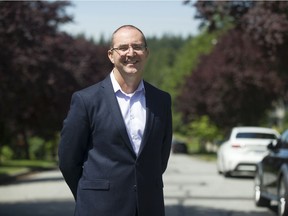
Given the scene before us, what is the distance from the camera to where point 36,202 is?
14.4 metres


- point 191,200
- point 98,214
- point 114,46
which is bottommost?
point 191,200

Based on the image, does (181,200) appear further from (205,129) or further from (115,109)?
(205,129)

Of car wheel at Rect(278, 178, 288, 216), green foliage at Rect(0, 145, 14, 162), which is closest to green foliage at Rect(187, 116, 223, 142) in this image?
green foliage at Rect(0, 145, 14, 162)

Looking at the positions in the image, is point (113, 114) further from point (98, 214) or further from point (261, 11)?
point (261, 11)

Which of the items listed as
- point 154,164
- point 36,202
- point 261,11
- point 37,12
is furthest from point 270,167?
point 37,12

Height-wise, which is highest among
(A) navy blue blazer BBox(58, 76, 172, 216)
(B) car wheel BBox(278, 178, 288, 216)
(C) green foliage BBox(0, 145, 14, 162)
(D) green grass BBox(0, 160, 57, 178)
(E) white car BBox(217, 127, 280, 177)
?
(A) navy blue blazer BBox(58, 76, 172, 216)

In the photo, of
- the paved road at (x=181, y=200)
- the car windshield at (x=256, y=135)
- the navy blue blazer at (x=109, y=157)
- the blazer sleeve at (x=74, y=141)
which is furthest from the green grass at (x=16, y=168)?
the navy blue blazer at (x=109, y=157)

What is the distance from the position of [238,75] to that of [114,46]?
135 feet

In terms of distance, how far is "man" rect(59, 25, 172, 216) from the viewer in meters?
4.21

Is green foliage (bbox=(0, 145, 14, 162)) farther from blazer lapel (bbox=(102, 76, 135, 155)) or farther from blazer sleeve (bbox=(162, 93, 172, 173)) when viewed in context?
blazer lapel (bbox=(102, 76, 135, 155))

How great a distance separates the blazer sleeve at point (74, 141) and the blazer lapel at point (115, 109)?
158 mm

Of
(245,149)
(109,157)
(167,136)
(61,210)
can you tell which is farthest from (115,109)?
(245,149)

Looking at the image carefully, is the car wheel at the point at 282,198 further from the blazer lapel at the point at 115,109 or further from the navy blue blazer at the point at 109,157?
the blazer lapel at the point at 115,109

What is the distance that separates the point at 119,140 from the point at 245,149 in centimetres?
1763
